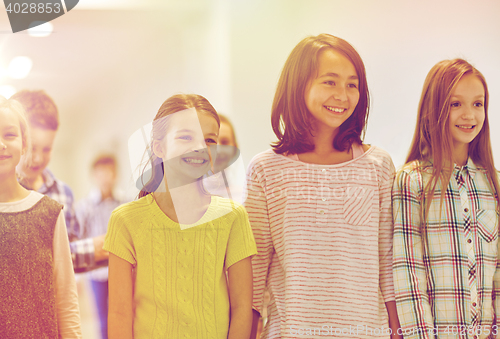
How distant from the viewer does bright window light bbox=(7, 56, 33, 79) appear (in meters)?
1.18

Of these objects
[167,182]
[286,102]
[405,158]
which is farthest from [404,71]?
[167,182]

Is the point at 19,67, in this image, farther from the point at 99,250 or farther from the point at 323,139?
the point at 323,139

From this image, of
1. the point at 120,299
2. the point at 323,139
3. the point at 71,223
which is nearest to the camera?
the point at 120,299

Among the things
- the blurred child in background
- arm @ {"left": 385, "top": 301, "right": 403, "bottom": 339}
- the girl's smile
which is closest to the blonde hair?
the blurred child in background

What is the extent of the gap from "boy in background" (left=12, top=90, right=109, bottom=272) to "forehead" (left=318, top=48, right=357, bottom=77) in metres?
0.77

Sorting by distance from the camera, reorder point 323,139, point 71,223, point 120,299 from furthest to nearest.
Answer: point 323,139 → point 71,223 → point 120,299

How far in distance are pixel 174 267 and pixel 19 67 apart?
70 centimetres

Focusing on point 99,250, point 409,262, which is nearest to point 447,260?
point 409,262

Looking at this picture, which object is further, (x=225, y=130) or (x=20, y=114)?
(x=225, y=130)

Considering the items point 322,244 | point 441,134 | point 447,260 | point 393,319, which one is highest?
point 441,134

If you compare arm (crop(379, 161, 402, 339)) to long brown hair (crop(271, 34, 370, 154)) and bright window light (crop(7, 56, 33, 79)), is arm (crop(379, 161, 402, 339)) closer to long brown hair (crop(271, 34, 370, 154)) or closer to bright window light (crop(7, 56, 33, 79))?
long brown hair (crop(271, 34, 370, 154))

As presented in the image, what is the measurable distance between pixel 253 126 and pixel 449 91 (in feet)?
2.03

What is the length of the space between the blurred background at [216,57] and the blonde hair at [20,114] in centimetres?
3

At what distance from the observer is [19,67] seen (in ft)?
3.89
